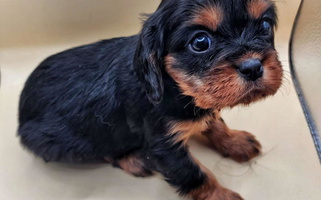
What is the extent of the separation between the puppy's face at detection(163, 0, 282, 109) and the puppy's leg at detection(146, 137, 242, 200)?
475mm

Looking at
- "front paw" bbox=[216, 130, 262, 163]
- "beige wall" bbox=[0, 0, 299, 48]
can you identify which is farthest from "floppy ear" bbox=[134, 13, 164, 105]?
"beige wall" bbox=[0, 0, 299, 48]

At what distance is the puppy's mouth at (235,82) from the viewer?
6.08 ft

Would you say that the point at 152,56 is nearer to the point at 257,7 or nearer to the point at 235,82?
the point at 235,82

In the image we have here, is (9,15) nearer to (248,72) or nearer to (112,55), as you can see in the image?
(112,55)

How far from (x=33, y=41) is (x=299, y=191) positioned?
243cm

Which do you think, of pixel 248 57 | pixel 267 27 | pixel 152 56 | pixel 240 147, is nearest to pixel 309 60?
pixel 240 147

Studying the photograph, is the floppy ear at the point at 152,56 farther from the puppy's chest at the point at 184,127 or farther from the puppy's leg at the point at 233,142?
the puppy's leg at the point at 233,142

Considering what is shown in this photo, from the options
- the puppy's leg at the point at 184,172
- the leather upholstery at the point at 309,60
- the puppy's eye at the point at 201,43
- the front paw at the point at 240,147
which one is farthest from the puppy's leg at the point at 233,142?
the puppy's eye at the point at 201,43

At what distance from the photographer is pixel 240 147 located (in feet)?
9.39

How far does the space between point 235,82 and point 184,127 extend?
501 millimetres

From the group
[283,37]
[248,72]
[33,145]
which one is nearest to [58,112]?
[33,145]

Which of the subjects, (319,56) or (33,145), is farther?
(319,56)

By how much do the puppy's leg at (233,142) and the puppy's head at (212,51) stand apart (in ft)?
2.83

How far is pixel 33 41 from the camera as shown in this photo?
12.5 feet
